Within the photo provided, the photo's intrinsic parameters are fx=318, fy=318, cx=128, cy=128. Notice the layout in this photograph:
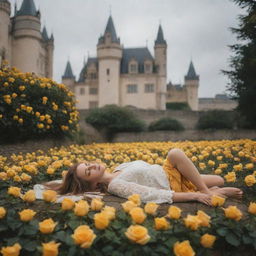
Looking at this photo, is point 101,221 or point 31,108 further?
point 31,108

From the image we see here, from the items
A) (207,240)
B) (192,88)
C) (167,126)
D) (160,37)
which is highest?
(160,37)

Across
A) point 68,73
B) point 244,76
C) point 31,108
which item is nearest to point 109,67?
point 68,73

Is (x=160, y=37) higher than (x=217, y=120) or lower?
higher

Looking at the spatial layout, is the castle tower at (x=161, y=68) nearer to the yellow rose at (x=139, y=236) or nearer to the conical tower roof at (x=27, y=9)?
the conical tower roof at (x=27, y=9)

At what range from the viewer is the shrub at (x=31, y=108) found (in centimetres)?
732

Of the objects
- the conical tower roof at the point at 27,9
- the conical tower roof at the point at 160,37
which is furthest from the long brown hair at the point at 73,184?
the conical tower roof at the point at 160,37

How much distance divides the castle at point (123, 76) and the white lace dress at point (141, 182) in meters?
40.0

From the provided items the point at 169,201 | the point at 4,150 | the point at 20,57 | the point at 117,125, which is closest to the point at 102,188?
the point at 169,201

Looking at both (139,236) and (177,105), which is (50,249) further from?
(177,105)

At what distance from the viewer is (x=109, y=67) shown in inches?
1718

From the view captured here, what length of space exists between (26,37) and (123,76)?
50.4 feet

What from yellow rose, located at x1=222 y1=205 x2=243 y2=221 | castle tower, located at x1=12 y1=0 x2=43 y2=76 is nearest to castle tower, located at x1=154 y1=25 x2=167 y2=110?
castle tower, located at x1=12 y1=0 x2=43 y2=76

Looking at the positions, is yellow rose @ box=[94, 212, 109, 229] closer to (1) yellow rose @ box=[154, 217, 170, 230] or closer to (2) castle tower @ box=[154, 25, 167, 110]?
(1) yellow rose @ box=[154, 217, 170, 230]

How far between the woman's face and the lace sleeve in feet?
0.60
